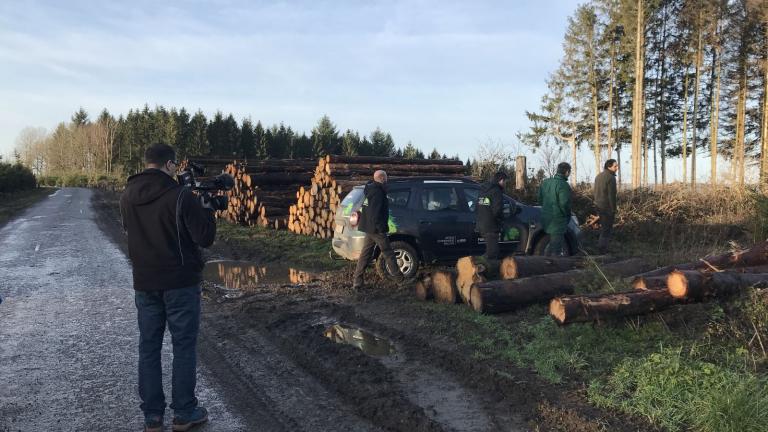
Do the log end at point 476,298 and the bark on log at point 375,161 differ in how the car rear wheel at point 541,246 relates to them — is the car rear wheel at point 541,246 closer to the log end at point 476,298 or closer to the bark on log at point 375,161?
the log end at point 476,298

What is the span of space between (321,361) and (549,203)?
5.08 metres

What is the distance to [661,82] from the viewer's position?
123 ft

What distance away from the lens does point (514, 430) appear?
411 centimetres

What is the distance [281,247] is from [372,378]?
10.1 meters

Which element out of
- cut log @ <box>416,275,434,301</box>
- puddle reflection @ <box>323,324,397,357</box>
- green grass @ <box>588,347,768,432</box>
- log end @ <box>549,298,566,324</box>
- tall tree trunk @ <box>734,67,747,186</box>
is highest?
tall tree trunk @ <box>734,67,747,186</box>

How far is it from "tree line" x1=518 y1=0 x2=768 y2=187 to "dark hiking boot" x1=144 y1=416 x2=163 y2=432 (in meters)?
27.2

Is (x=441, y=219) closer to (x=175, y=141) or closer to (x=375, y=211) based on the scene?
(x=375, y=211)

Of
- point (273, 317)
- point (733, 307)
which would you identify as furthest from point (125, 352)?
point (733, 307)

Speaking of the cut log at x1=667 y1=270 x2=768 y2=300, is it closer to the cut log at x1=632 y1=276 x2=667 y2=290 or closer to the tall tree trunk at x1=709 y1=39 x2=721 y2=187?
the cut log at x1=632 y1=276 x2=667 y2=290

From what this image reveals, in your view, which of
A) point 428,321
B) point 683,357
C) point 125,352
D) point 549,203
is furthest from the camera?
point 549,203

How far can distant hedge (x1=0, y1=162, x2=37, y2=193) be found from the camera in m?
39.9

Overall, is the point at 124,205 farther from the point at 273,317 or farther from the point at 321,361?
the point at 273,317

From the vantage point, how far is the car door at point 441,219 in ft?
33.3

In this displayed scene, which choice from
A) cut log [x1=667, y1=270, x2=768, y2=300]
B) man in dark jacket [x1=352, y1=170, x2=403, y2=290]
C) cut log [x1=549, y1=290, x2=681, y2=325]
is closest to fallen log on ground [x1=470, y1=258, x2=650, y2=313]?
cut log [x1=549, y1=290, x2=681, y2=325]
